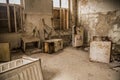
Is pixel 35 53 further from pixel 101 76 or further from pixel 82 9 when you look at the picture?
pixel 82 9

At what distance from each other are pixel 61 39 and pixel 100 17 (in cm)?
200

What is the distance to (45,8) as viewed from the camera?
5.32m

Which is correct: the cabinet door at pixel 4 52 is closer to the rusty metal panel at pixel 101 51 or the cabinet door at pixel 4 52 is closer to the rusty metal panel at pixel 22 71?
the rusty metal panel at pixel 22 71

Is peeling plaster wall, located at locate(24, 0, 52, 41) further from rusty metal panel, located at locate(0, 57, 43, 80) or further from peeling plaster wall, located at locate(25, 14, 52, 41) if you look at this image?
rusty metal panel, located at locate(0, 57, 43, 80)

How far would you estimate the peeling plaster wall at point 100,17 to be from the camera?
4748mm

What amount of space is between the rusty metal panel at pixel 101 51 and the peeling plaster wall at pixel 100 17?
62.4 inches

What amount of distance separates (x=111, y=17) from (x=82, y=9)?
5.40 ft

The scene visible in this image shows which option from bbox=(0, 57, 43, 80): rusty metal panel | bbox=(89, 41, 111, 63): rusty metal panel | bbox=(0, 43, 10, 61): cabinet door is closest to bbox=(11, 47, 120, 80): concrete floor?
bbox=(89, 41, 111, 63): rusty metal panel

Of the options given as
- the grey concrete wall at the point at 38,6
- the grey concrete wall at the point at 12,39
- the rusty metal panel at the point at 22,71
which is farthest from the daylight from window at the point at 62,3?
the rusty metal panel at the point at 22,71

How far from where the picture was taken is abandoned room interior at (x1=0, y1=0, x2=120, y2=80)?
2.91 metres

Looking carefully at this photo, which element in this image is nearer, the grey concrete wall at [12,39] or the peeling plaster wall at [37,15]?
the grey concrete wall at [12,39]

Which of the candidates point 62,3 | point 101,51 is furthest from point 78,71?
point 62,3

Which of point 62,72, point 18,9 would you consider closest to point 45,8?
point 18,9

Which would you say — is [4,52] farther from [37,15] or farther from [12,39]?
[37,15]
